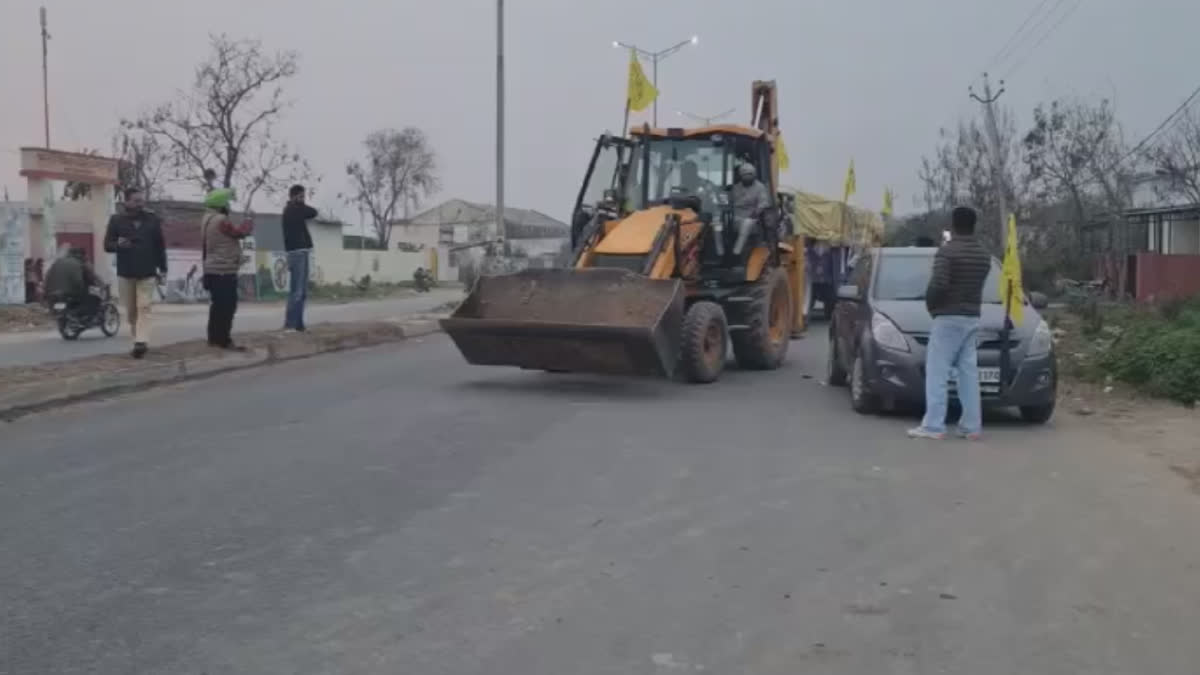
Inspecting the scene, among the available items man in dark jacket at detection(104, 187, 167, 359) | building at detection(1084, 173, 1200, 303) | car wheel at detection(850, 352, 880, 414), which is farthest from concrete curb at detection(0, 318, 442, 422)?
building at detection(1084, 173, 1200, 303)

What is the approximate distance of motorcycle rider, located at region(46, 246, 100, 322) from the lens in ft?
58.5

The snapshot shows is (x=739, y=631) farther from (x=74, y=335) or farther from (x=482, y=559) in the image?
(x=74, y=335)

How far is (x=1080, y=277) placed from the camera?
37656mm

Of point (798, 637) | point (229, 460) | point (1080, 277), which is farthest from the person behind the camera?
point (1080, 277)

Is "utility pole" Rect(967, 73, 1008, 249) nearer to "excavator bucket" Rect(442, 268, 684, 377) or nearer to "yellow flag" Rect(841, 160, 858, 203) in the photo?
"yellow flag" Rect(841, 160, 858, 203)

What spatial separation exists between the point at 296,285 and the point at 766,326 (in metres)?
6.10

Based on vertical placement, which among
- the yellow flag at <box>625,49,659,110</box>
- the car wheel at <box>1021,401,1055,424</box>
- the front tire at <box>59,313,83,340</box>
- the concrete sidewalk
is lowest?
the car wheel at <box>1021,401,1055,424</box>

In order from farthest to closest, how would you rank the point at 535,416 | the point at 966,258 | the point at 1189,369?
the point at 1189,369
the point at 535,416
the point at 966,258

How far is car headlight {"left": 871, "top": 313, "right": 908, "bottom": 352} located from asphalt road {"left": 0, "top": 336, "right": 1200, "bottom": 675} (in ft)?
2.31

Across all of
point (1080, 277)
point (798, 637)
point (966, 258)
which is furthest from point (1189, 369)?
point (1080, 277)

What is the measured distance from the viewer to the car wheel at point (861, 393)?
10234mm

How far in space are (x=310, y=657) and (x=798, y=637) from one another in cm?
183

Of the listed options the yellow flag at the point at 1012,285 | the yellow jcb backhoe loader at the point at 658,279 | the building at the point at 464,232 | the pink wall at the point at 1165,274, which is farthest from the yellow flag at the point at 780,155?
the building at the point at 464,232

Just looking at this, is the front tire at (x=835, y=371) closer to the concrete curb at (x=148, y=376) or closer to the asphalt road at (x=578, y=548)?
the asphalt road at (x=578, y=548)
